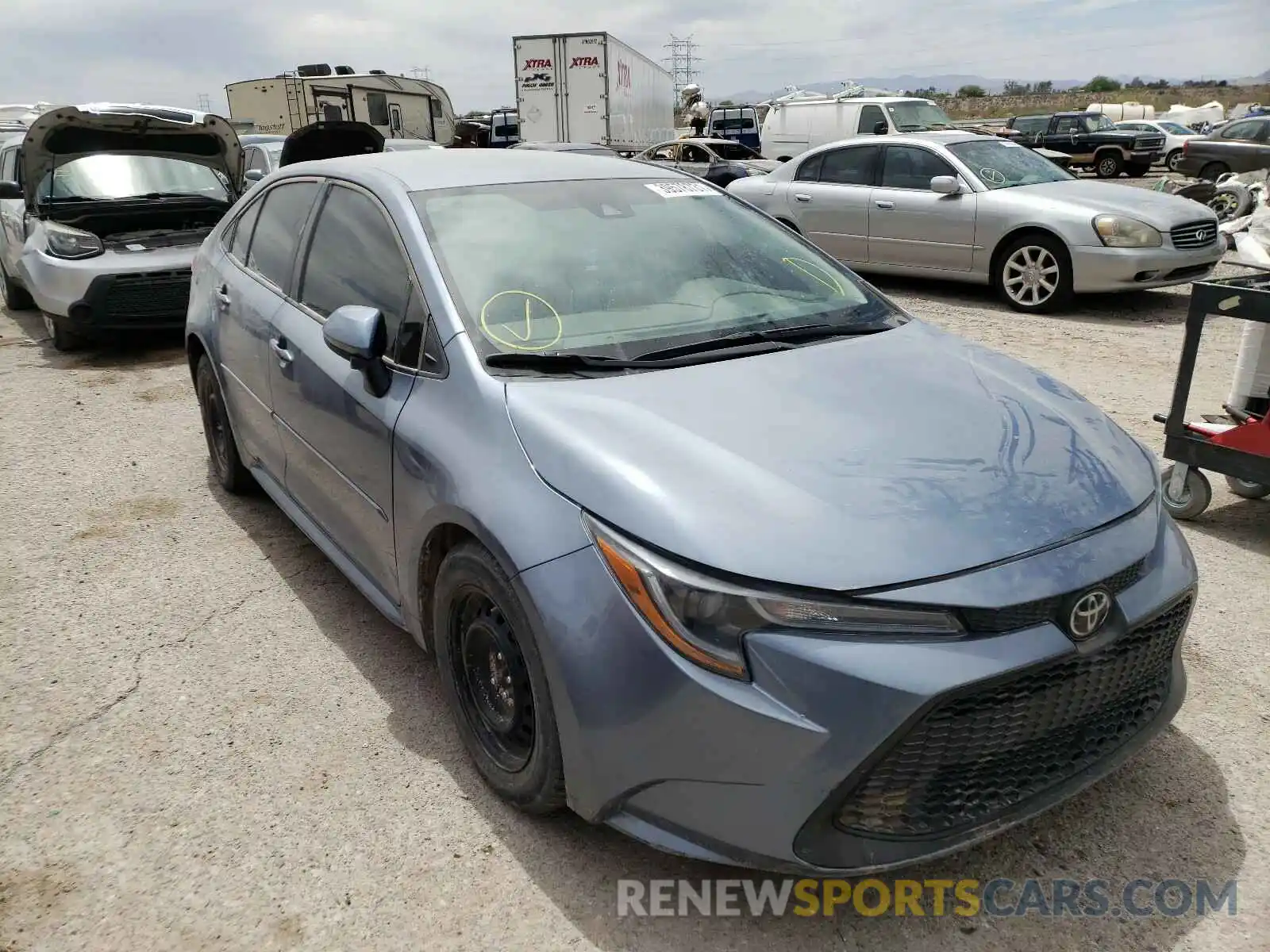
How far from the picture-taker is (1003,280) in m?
9.11

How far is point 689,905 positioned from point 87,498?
4.01 meters

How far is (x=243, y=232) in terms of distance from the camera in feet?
14.4

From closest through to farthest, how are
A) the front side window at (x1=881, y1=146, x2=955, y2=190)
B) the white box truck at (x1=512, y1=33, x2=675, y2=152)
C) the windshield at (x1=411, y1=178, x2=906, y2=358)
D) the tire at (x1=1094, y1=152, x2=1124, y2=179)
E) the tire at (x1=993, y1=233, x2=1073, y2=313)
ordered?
the windshield at (x1=411, y1=178, x2=906, y2=358)
the tire at (x1=993, y1=233, x2=1073, y2=313)
the front side window at (x1=881, y1=146, x2=955, y2=190)
the white box truck at (x1=512, y1=33, x2=675, y2=152)
the tire at (x1=1094, y1=152, x2=1124, y2=179)

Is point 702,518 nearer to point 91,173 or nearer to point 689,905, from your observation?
point 689,905

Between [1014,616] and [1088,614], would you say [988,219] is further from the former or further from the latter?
[1014,616]

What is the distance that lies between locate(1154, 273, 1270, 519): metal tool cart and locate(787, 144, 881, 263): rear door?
6041mm

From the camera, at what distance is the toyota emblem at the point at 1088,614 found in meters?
2.06

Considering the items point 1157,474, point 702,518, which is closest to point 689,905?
point 702,518

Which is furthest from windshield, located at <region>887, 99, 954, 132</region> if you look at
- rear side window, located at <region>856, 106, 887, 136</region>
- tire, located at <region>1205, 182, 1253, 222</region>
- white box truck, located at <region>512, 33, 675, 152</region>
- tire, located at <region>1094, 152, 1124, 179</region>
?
tire, located at <region>1094, 152, 1124, 179</region>

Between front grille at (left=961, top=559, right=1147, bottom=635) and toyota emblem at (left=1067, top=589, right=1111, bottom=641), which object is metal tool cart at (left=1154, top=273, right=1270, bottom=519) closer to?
toyota emblem at (left=1067, top=589, right=1111, bottom=641)

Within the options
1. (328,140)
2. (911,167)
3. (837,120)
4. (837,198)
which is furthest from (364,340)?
(837,120)

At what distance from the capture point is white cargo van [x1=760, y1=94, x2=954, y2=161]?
16.3 m

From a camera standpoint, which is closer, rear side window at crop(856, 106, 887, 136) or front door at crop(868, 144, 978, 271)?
front door at crop(868, 144, 978, 271)

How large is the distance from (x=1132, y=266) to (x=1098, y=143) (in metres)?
19.8
